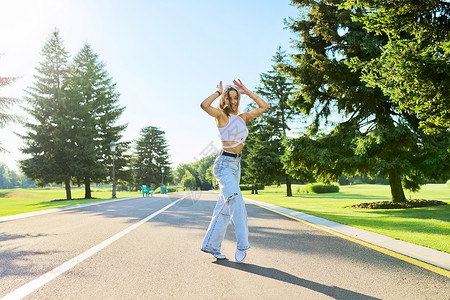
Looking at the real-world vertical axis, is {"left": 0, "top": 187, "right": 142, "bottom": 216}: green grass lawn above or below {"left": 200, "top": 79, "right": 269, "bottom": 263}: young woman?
below

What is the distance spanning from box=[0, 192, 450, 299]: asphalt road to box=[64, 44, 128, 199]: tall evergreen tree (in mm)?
22915

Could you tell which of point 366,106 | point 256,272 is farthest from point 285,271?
point 366,106

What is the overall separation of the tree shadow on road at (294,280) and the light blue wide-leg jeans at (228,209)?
24cm

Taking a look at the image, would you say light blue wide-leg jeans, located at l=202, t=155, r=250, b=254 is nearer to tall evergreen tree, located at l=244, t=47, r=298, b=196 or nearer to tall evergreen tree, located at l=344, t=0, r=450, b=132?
tall evergreen tree, located at l=344, t=0, r=450, b=132

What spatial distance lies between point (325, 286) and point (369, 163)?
9.82 meters

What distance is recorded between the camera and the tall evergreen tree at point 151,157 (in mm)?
66812

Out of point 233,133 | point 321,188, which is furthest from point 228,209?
point 321,188

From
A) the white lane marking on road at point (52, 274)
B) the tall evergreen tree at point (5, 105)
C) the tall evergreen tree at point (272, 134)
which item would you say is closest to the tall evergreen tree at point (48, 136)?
the tall evergreen tree at point (5, 105)

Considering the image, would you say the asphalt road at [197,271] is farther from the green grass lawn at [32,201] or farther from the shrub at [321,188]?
the shrub at [321,188]

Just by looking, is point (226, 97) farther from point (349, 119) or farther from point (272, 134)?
point (272, 134)

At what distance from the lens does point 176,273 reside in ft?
11.2

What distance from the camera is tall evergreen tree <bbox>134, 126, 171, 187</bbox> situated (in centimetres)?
6681

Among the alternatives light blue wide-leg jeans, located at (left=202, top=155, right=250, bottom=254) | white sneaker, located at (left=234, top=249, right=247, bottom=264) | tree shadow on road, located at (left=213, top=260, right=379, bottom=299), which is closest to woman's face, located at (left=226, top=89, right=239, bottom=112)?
light blue wide-leg jeans, located at (left=202, top=155, right=250, bottom=254)

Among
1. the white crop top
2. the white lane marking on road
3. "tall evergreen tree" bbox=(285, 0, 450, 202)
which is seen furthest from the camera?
"tall evergreen tree" bbox=(285, 0, 450, 202)
